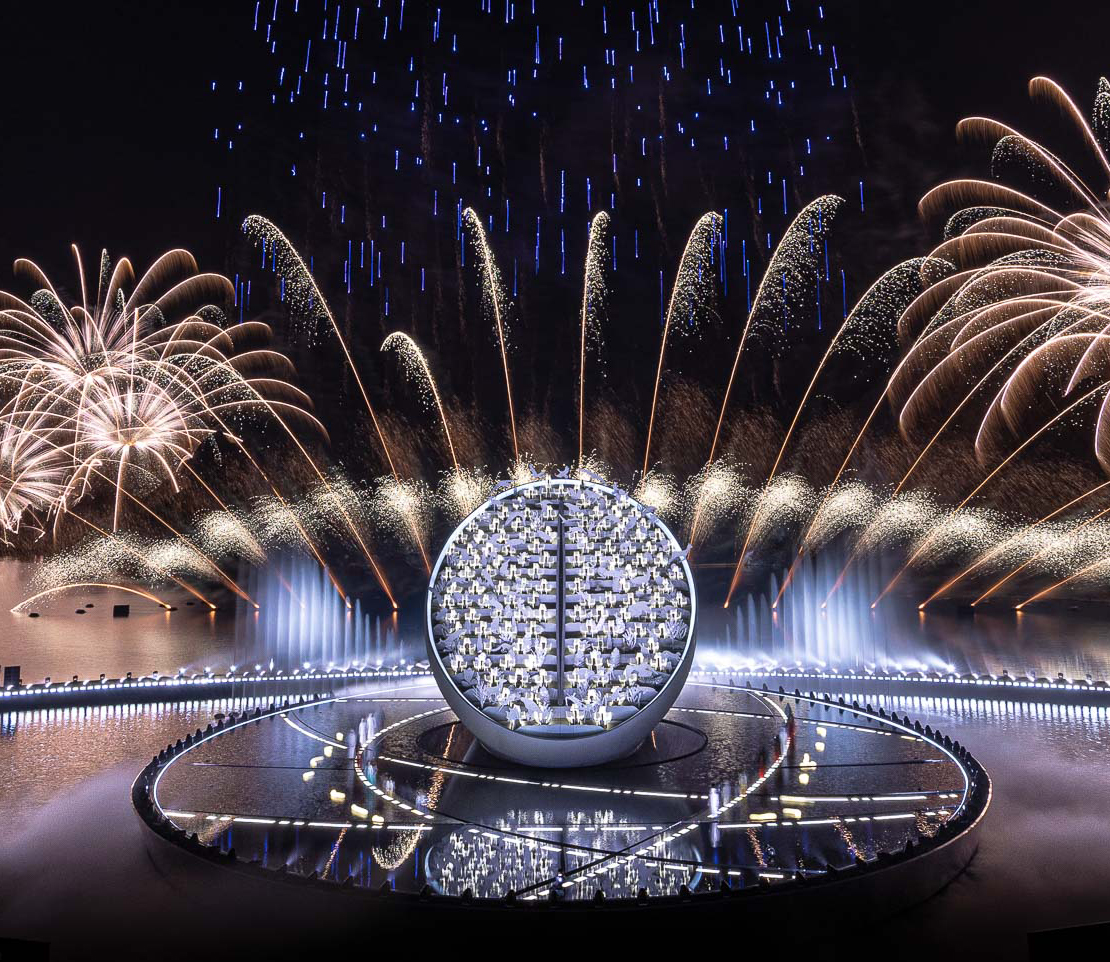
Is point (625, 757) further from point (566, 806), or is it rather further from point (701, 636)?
point (701, 636)

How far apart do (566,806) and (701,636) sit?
28.4m

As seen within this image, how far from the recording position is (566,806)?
13406mm

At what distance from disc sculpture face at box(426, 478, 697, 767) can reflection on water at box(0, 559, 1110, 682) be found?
17832mm

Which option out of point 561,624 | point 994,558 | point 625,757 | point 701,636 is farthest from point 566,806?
point 994,558

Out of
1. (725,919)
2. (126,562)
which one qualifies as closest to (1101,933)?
(725,919)

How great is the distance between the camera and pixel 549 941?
30.0ft

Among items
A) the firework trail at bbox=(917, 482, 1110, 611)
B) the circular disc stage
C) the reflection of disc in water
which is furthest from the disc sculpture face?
the firework trail at bbox=(917, 482, 1110, 611)

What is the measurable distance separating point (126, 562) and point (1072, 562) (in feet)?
233

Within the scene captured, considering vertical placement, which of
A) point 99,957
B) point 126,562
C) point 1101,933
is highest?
point 126,562

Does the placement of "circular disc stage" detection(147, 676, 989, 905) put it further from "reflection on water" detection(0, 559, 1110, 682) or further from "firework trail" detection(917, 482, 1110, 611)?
"firework trail" detection(917, 482, 1110, 611)

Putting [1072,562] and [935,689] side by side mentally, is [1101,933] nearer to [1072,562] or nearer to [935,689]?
[935,689]

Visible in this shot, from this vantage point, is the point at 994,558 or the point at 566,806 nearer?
the point at 566,806

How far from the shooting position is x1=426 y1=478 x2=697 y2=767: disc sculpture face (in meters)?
15.5

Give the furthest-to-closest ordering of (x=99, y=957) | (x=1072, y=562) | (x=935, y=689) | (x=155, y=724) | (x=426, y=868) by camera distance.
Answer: (x=1072, y=562) < (x=935, y=689) < (x=155, y=724) < (x=426, y=868) < (x=99, y=957)
